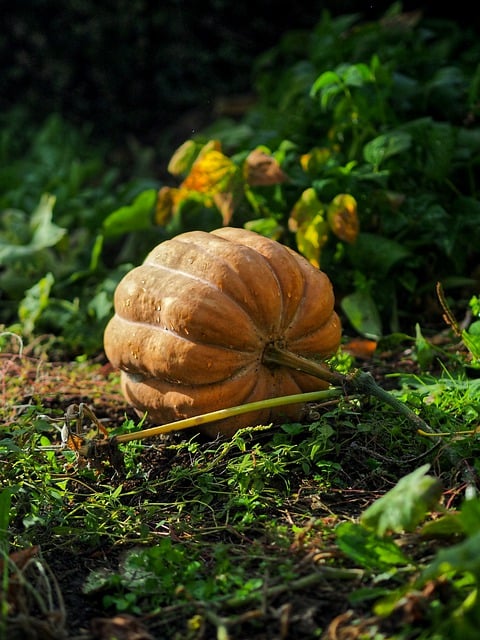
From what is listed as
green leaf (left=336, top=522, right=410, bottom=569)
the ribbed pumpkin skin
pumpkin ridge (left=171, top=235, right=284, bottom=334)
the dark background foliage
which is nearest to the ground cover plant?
green leaf (left=336, top=522, right=410, bottom=569)

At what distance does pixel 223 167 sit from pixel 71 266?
44.3 inches

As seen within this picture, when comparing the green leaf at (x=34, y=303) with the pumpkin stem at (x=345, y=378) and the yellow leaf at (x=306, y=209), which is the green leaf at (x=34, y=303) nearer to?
the yellow leaf at (x=306, y=209)

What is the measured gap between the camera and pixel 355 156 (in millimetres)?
4145

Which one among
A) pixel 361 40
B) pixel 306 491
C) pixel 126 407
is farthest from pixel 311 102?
pixel 306 491

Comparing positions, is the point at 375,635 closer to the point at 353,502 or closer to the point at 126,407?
the point at 353,502

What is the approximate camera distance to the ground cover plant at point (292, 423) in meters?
2.02

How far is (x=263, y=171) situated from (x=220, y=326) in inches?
54.2

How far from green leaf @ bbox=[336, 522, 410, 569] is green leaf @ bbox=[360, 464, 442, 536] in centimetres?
5

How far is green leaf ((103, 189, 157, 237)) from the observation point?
4316mm

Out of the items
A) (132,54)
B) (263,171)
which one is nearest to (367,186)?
(263,171)

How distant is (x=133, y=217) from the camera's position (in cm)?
439

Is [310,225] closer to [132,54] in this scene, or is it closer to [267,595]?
[267,595]

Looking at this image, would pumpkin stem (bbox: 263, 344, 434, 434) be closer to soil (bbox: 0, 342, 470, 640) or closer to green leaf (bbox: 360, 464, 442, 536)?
soil (bbox: 0, 342, 470, 640)

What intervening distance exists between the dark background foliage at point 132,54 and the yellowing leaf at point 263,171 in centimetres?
259
